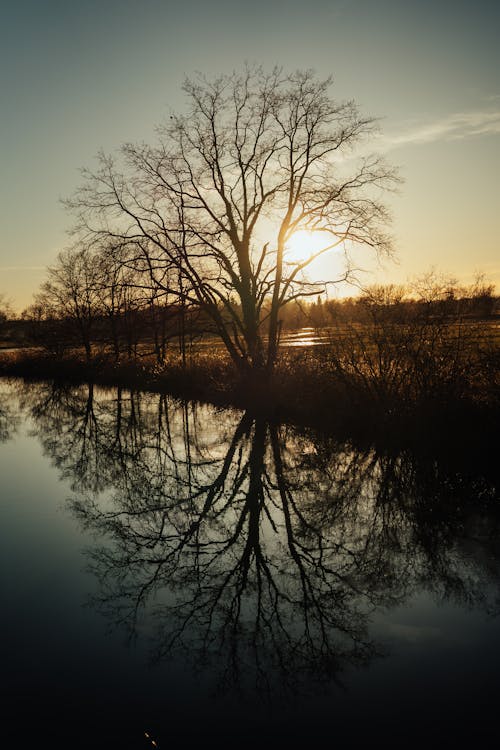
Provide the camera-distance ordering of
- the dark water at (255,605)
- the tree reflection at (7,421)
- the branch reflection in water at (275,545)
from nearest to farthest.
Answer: the dark water at (255,605) < the branch reflection in water at (275,545) < the tree reflection at (7,421)

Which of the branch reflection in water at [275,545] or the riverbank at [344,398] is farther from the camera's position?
the riverbank at [344,398]

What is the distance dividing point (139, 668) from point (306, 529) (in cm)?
416

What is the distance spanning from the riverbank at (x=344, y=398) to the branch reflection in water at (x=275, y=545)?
1.31 m

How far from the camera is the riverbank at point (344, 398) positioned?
1347 centimetres

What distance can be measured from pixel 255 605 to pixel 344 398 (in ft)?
37.2

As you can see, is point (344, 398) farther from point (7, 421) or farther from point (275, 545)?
point (7, 421)

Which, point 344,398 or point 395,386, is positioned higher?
point 395,386

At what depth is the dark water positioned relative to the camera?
15.0ft

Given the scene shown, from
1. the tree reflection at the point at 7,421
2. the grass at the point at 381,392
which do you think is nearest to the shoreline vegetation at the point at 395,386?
the grass at the point at 381,392

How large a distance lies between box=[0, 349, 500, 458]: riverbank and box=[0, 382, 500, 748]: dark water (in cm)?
122

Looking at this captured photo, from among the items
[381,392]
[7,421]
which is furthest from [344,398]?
[7,421]

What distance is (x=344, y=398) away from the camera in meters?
17.3

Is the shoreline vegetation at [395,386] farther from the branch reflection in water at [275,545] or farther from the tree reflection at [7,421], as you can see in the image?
the tree reflection at [7,421]

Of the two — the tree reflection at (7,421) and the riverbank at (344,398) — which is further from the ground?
the riverbank at (344,398)
